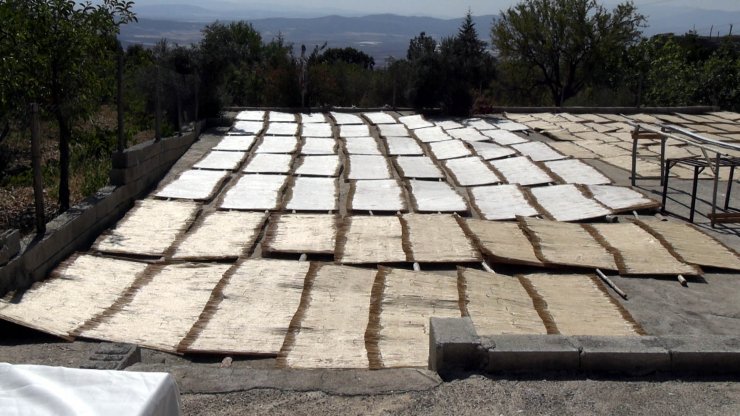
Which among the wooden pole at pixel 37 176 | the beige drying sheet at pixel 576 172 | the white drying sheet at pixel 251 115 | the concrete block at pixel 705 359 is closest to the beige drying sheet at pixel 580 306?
the concrete block at pixel 705 359

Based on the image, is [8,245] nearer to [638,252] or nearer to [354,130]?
[638,252]

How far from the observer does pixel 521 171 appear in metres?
11.4

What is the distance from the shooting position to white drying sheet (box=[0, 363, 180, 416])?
2.42 meters

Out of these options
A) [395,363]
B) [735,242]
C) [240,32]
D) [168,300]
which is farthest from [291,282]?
[240,32]

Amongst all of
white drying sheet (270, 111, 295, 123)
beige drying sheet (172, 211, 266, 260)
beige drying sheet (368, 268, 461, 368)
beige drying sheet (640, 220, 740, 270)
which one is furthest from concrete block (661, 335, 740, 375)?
white drying sheet (270, 111, 295, 123)

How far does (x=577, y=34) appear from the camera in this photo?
2623cm

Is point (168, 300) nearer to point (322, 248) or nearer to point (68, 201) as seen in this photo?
point (322, 248)

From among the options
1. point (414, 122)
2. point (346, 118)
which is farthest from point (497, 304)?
point (346, 118)

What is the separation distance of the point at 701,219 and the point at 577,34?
1863 cm

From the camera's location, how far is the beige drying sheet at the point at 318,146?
12977 millimetres

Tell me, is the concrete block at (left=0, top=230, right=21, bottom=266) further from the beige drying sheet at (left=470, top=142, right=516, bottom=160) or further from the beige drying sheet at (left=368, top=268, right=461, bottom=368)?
the beige drying sheet at (left=470, top=142, right=516, bottom=160)

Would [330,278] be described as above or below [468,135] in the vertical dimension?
below

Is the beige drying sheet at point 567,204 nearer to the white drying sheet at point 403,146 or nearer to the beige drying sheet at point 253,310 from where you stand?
the white drying sheet at point 403,146

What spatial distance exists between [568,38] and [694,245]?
20.3 m
